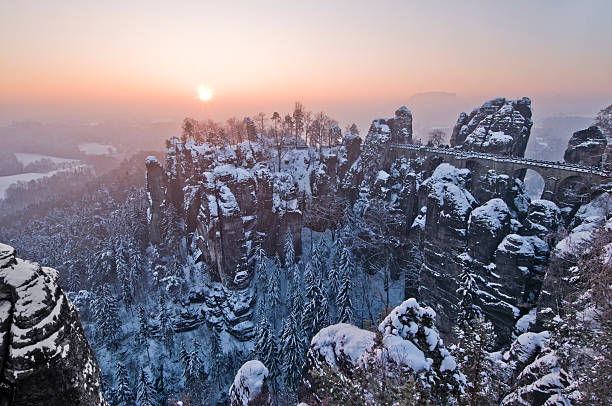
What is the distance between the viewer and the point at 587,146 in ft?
109

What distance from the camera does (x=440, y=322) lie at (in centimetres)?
2956

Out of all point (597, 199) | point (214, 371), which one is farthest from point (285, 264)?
point (597, 199)

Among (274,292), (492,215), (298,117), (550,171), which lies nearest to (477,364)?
(492,215)

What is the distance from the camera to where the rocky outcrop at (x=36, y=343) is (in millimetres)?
4191

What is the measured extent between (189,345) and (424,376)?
37300 millimetres

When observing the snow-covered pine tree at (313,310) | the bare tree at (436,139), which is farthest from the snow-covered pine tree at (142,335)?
the bare tree at (436,139)

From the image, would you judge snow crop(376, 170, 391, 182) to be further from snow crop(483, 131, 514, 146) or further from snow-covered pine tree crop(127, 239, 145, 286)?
snow-covered pine tree crop(127, 239, 145, 286)

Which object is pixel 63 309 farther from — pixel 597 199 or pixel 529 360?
pixel 597 199

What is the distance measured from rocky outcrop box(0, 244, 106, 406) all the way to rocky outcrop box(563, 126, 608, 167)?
45028 millimetres

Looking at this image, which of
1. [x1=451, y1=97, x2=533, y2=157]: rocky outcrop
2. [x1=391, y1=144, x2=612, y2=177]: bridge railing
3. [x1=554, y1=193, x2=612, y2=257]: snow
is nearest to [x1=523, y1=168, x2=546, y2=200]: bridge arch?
[x1=451, y1=97, x2=533, y2=157]: rocky outcrop

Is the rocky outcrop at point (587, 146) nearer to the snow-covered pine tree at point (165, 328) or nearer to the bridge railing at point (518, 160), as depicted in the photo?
the bridge railing at point (518, 160)

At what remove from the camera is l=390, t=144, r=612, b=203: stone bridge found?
2905 centimetres

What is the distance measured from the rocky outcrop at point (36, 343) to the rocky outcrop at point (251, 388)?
12610mm

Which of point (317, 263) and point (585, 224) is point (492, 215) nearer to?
point (585, 224)
